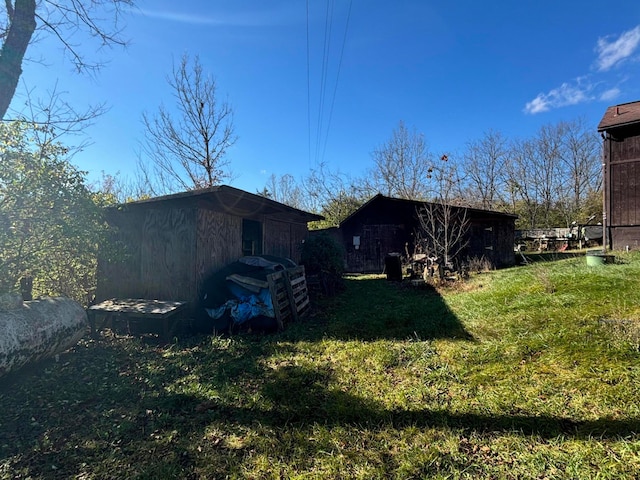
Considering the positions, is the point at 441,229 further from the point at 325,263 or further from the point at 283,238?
the point at 283,238

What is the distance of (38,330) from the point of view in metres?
3.77

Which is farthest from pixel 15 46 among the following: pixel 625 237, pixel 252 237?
pixel 625 237

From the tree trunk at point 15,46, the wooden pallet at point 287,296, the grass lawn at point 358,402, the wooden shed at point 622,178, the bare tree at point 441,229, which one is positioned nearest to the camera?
the grass lawn at point 358,402

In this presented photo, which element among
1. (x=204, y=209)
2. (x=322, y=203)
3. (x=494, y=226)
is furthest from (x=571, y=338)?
(x=322, y=203)

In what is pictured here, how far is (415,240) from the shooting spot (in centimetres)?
1290

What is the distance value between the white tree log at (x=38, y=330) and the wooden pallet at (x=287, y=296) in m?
2.90

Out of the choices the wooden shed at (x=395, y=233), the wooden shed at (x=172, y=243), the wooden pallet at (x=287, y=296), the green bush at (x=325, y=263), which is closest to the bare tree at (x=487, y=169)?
the wooden shed at (x=395, y=233)

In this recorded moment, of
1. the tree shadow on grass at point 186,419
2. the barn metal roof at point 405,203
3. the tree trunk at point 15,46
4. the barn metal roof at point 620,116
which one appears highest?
the barn metal roof at point 620,116

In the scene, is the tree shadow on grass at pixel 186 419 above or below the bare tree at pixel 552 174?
below

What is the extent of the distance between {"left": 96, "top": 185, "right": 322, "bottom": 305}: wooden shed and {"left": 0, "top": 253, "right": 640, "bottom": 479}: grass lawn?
1.30m

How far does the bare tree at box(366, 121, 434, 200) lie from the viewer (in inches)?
908

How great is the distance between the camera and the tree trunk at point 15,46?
437cm

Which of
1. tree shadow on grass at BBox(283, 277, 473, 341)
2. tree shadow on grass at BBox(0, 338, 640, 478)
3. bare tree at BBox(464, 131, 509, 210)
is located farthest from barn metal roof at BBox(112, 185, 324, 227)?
bare tree at BBox(464, 131, 509, 210)

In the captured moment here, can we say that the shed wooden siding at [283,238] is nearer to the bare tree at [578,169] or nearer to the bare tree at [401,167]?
the bare tree at [401,167]
